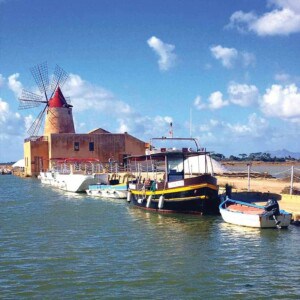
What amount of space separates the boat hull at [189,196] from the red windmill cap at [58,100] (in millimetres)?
40715

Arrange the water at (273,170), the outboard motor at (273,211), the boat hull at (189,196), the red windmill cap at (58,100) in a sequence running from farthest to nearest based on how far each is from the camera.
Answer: the red windmill cap at (58,100)
the water at (273,170)
the boat hull at (189,196)
the outboard motor at (273,211)

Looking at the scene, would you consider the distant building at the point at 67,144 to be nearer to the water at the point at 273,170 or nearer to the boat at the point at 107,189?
the water at the point at 273,170

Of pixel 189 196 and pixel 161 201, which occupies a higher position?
pixel 189 196

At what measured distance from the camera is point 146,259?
1240 centimetres

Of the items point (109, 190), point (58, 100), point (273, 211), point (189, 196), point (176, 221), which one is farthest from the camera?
point (58, 100)

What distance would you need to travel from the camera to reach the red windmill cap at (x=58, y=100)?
60.3 metres

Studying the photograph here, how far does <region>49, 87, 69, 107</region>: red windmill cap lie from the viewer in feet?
198

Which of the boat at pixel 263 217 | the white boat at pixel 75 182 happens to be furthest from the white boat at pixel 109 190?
the boat at pixel 263 217

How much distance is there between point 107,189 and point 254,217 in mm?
15390

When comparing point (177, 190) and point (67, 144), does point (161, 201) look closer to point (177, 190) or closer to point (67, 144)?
point (177, 190)

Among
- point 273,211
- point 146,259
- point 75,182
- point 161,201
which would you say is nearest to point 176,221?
point 161,201

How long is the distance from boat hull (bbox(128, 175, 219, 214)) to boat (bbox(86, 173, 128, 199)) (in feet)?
24.6

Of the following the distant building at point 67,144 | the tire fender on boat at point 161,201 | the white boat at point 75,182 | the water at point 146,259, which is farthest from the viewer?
the distant building at point 67,144

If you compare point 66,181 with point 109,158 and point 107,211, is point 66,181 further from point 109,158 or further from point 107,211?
point 109,158
